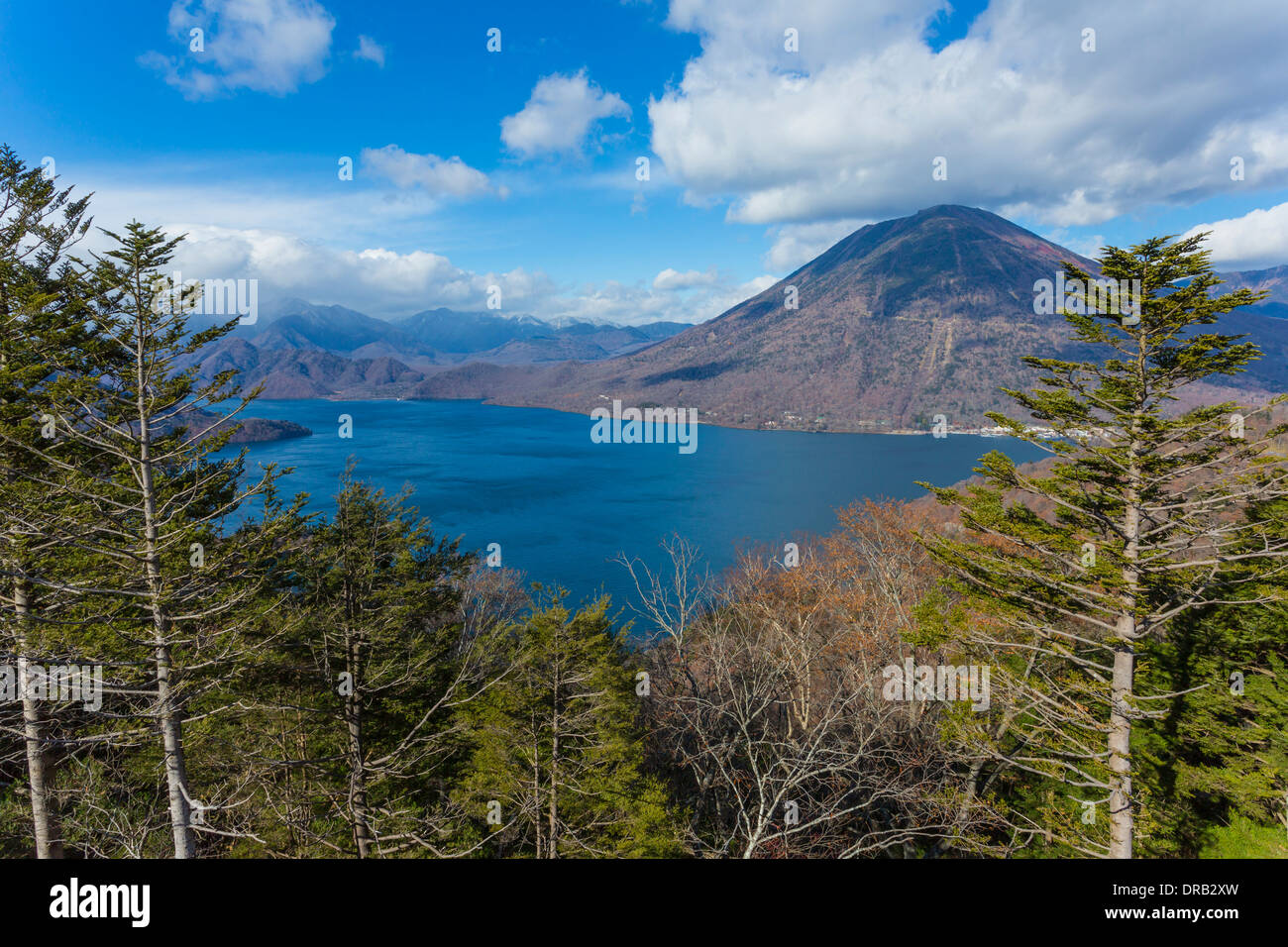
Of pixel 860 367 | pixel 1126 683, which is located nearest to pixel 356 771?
pixel 1126 683

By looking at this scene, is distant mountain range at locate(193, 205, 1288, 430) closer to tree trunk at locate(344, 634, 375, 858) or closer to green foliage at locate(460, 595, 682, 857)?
green foliage at locate(460, 595, 682, 857)

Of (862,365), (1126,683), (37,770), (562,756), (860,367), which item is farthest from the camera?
(862,365)

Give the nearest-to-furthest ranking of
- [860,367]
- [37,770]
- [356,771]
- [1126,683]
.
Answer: [37,770] < [1126,683] < [356,771] < [860,367]

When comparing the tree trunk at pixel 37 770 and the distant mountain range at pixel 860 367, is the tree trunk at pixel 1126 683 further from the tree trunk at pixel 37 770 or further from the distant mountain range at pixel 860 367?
the distant mountain range at pixel 860 367

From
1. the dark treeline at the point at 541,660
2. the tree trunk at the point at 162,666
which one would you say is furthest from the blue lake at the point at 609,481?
the tree trunk at the point at 162,666

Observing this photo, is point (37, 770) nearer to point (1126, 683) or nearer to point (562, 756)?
point (562, 756)

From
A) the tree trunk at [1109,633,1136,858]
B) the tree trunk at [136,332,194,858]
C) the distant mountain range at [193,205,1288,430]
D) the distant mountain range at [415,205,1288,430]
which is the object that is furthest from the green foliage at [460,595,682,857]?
the distant mountain range at [415,205,1288,430]

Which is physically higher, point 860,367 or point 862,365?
point 862,365
